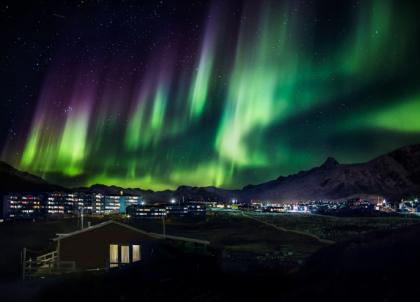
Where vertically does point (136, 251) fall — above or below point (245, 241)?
above

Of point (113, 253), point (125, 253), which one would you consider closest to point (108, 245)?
point (113, 253)

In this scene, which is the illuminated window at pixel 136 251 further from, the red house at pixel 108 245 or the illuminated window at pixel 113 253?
the illuminated window at pixel 113 253

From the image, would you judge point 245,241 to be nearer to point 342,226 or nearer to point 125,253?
point 125,253

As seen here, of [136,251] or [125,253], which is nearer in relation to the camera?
[136,251]

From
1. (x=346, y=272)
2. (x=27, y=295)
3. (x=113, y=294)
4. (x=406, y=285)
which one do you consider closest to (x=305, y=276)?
(x=346, y=272)

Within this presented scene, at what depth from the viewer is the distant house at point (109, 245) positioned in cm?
3288

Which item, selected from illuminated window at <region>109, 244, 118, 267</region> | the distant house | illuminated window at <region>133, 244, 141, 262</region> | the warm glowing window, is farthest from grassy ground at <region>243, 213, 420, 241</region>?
illuminated window at <region>109, 244, 118, 267</region>

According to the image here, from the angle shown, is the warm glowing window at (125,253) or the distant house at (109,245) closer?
the distant house at (109,245)

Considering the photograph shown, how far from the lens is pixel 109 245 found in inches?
1336

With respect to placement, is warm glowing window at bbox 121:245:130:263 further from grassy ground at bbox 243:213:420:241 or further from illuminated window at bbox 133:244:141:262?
grassy ground at bbox 243:213:420:241

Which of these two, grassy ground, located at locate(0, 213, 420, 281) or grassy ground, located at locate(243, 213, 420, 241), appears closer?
grassy ground, located at locate(0, 213, 420, 281)

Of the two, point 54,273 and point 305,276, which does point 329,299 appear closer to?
point 305,276

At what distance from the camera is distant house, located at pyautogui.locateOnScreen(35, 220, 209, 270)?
32.9 m

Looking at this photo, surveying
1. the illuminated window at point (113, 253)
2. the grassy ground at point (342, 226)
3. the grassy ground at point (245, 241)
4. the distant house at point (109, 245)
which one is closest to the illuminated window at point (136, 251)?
the distant house at point (109, 245)
